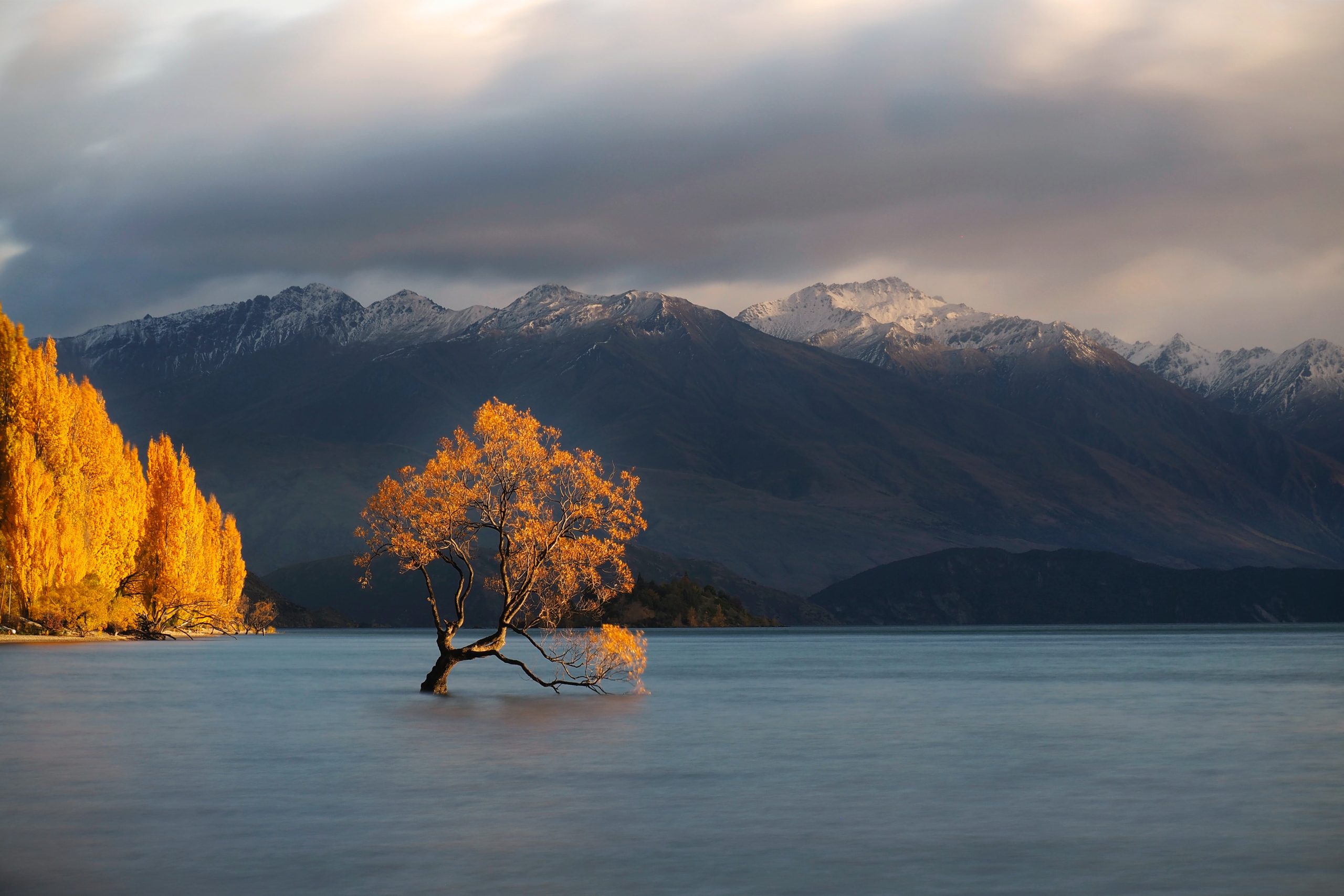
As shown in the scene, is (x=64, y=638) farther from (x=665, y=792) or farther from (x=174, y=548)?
(x=665, y=792)

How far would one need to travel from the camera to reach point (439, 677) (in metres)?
64.8

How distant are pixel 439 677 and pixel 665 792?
113 ft

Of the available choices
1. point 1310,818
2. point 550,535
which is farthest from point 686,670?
point 1310,818

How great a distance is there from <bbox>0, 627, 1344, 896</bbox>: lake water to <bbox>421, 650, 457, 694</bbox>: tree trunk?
1.09 meters

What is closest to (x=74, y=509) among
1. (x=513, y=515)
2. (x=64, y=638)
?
(x=64, y=638)

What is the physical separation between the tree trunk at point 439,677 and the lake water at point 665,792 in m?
1.09

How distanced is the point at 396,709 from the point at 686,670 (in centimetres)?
4718

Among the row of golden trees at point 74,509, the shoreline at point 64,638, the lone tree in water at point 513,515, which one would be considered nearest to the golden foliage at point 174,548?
the row of golden trees at point 74,509

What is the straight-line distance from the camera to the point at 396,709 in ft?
183

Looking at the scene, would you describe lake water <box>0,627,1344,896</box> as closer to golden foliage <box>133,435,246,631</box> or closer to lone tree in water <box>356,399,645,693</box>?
lone tree in water <box>356,399,645,693</box>

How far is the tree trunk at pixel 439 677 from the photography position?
6334 cm

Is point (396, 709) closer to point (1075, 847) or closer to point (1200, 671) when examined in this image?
point (1075, 847)

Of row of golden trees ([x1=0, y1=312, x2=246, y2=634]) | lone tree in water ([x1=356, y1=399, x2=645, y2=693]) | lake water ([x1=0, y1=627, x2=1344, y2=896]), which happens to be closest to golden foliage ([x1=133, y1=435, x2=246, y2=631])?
row of golden trees ([x1=0, y1=312, x2=246, y2=634])

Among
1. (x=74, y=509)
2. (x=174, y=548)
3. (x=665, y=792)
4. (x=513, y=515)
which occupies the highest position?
(x=74, y=509)
